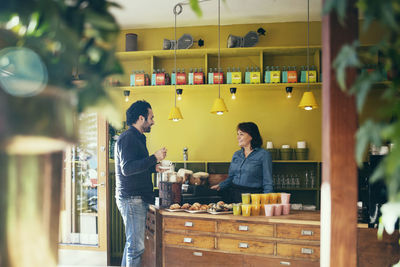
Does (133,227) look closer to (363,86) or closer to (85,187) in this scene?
(85,187)

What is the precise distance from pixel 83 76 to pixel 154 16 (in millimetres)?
4961

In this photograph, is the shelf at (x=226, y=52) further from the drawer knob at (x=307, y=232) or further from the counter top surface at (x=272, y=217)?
the drawer knob at (x=307, y=232)

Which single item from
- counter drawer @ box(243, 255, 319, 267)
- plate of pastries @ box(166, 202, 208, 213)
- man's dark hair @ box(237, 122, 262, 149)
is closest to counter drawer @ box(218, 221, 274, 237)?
counter drawer @ box(243, 255, 319, 267)

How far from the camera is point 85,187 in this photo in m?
5.48

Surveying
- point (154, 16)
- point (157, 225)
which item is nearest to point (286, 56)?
point (154, 16)

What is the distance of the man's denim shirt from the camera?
4.09 m

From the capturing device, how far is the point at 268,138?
18.9 feet

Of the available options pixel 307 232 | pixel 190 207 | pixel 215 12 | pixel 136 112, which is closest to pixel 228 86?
pixel 215 12

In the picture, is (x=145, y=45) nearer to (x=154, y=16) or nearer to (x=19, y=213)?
(x=154, y=16)

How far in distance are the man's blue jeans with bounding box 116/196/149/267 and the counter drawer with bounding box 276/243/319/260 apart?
1.29 m

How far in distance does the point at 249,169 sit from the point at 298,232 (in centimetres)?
117

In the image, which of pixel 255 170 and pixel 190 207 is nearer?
pixel 190 207

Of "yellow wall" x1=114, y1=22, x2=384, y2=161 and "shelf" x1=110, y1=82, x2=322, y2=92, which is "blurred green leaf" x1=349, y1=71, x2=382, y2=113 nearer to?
"shelf" x1=110, y1=82, x2=322, y2=92

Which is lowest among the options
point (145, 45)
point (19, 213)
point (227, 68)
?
point (19, 213)
